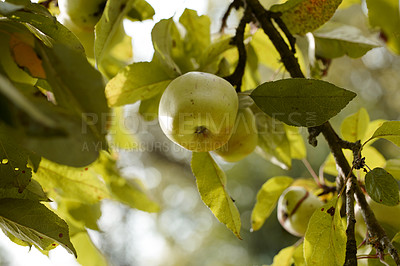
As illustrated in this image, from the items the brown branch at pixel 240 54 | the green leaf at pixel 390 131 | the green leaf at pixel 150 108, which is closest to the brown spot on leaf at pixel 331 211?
the green leaf at pixel 390 131

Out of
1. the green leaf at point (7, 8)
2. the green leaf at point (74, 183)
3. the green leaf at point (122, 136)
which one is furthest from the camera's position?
the green leaf at point (122, 136)

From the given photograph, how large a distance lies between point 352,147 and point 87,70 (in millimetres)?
430

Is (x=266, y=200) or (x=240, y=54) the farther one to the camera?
(x=266, y=200)

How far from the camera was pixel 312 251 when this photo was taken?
587mm

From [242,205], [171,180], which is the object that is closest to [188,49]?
[242,205]

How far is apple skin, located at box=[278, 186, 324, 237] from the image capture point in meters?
0.83

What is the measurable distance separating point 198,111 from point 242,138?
139 mm

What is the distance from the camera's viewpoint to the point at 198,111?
57cm

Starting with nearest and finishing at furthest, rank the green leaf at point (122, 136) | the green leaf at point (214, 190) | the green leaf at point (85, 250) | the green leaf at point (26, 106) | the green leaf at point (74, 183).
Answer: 1. the green leaf at point (26, 106)
2. the green leaf at point (214, 190)
3. the green leaf at point (74, 183)
4. the green leaf at point (85, 250)
5. the green leaf at point (122, 136)

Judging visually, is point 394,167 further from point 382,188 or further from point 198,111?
point 198,111

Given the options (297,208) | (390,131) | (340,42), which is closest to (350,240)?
(390,131)

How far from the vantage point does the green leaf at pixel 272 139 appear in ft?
2.60

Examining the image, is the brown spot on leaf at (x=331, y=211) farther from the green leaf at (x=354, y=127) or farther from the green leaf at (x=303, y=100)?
the green leaf at (x=354, y=127)

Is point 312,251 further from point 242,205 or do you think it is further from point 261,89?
point 242,205
